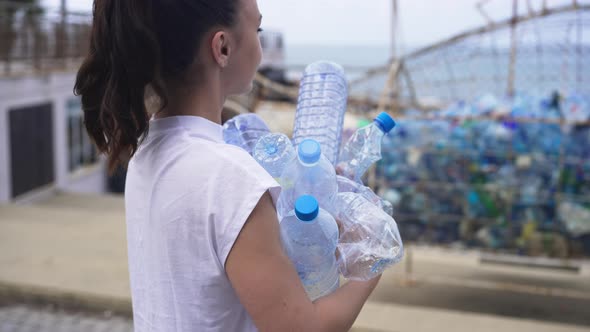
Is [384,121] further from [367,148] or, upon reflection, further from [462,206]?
[462,206]

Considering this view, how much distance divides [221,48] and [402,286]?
4.68m

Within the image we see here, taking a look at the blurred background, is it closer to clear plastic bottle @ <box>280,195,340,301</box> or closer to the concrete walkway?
the concrete walkway

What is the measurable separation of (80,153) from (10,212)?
22.5 feet

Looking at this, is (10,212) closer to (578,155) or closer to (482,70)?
(482,70)

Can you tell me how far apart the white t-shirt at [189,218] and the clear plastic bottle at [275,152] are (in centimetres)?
14

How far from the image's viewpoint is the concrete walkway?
3992 millimetres

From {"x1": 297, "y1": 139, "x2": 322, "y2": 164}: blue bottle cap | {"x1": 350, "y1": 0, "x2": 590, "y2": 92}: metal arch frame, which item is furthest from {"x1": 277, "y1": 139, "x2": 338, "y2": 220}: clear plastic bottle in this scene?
{"x1": 350, "y1": 0, "x2": 590, "y2": 92}: metal arch frame

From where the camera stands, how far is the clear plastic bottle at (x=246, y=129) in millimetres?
1422

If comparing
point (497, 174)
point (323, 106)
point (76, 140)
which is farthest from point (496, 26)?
point (76, 140)

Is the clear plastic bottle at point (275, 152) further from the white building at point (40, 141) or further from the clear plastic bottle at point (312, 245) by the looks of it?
the white building at point (40, 141)

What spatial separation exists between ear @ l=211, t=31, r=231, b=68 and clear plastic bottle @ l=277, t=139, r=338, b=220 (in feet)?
0.68

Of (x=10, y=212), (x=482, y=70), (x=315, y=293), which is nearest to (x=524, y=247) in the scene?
(x=482, y=70)

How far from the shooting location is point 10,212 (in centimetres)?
830

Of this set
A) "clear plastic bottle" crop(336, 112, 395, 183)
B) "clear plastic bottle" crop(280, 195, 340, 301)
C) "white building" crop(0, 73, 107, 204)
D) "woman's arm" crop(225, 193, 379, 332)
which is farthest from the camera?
"white building" crop(0, 73, 107, 204)
